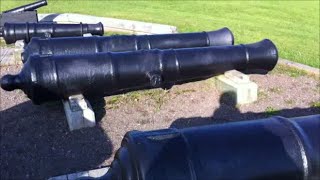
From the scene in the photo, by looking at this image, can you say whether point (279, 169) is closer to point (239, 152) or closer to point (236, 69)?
point (239, 152)

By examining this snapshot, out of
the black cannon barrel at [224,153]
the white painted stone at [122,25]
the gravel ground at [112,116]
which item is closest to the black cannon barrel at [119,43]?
the gravel ground at [112,116]

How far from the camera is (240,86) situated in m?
7.15

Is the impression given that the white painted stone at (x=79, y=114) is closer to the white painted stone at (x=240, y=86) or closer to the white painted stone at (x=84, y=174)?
the white painted stone at (x=84, y=174)

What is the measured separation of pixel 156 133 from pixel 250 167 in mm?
625

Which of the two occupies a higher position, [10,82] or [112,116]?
[10,82]

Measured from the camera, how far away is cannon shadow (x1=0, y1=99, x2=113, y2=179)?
17.5 feet

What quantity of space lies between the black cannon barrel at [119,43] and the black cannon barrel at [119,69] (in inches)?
37.7

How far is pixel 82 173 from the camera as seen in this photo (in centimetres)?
486

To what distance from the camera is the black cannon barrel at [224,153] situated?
2.71 metres

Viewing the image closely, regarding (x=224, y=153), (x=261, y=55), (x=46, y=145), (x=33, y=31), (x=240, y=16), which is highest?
(x=224, y=153)

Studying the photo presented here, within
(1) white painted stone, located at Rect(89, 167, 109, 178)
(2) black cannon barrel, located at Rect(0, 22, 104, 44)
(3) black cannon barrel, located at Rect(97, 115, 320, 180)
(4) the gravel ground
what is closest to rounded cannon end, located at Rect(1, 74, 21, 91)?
(4) the gravel ground

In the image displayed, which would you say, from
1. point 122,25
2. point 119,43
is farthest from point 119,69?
point 122,25

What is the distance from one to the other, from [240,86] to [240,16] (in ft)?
32.2

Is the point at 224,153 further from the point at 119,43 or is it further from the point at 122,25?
the point at 122,25
